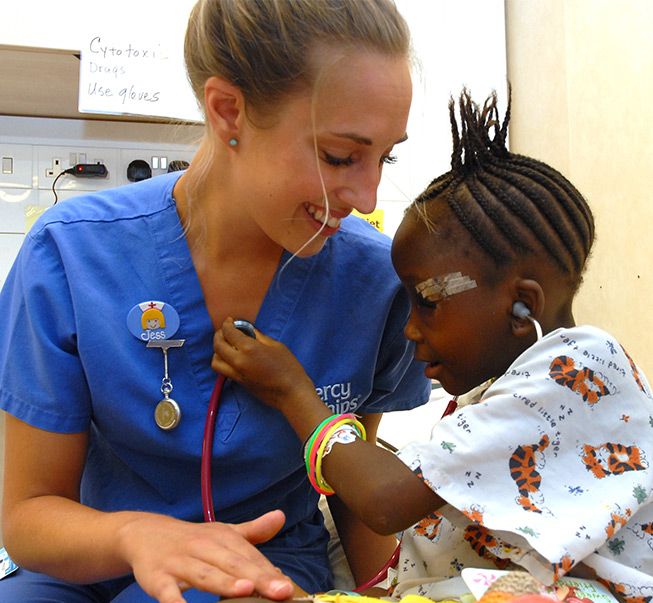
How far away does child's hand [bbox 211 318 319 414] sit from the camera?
102cm

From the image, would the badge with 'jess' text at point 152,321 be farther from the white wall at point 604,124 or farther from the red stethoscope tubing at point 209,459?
the white wall at point 604,124

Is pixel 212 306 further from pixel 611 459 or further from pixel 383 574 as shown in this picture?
pixel 611 459

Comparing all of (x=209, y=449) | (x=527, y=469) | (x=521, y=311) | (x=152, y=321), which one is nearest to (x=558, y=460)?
(x=527, y=469)

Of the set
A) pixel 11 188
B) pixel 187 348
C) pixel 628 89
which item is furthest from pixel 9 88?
pixel 628 89

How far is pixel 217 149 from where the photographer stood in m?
1.12

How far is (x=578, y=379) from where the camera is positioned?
881mm

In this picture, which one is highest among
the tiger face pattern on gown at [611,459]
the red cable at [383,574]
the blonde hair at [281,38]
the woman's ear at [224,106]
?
the blonde hair at [281,38]

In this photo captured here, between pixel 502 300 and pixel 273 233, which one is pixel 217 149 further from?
pixel 502 300

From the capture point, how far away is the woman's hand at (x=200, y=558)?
29.1 inches

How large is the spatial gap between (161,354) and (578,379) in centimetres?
56

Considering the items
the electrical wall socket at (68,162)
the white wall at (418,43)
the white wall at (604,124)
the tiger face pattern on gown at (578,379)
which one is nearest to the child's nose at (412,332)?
the tiger face pattern on gown at (578,379)

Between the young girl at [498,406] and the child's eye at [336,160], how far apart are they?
0.17m

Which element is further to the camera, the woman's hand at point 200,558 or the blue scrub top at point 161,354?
the blue scrub top at point 161,354

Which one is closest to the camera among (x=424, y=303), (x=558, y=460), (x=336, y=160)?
(x=558, y=460)
